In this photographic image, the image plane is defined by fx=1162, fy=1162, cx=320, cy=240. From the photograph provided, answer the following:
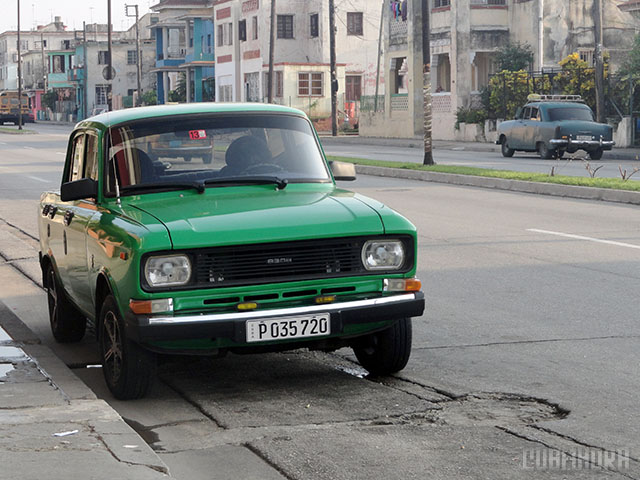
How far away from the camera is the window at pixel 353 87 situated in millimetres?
72250

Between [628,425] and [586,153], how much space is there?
31.8m

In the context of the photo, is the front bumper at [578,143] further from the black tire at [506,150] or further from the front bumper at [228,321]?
the front bumper at [228,321]

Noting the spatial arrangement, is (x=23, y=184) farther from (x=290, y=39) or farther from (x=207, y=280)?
(x=290, y=39)

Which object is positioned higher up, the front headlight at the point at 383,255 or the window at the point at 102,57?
the window at the point at 102,57

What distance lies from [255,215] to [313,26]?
66935 mm

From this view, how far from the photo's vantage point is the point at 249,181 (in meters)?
7.37

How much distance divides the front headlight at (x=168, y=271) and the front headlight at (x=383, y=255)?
3.38 feet

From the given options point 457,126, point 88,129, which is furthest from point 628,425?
point 457,126

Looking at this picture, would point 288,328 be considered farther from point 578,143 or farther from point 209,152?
point 578,143

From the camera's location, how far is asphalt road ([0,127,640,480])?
5.39 m

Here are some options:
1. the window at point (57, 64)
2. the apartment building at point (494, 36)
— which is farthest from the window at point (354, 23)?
the window at point (57, 64)

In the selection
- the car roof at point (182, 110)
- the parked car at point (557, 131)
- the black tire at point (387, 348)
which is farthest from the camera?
the parked car at point (557, 131)

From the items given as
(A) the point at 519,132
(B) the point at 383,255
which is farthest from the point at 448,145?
(B) the point at 383,255

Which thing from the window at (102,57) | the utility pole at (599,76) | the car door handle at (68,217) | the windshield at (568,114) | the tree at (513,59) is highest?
the window at (102,57)
